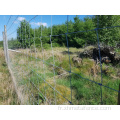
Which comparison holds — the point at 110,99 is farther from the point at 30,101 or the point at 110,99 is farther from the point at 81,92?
the point at 30,101

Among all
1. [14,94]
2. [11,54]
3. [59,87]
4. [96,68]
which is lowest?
[14,94]

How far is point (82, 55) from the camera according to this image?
4.61 m

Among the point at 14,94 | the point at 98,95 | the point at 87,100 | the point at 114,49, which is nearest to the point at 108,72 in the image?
the point at 98,95

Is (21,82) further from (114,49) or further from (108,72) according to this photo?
(114,49)

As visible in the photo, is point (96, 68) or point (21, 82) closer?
point (21, 82)

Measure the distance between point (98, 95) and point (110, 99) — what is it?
0.78 ft

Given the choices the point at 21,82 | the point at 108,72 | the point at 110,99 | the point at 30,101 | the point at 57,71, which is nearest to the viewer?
the point at 110,99

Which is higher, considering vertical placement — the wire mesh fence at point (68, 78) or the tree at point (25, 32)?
the tree at point (25, 32)

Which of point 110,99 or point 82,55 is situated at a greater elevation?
point 82,55

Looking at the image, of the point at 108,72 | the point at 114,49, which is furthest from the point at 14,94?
the point at 114,49

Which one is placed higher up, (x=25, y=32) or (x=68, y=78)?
(x=25, y=32)

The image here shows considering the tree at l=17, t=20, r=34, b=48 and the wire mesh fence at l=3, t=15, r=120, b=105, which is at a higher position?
the tree at l=17, t=20, r=34, b=48

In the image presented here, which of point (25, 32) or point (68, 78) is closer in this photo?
point (25, 32)

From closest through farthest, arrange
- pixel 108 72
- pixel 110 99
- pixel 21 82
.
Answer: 1. pixel 110 99
2. pixel 21 82
3. pixel 108 72
